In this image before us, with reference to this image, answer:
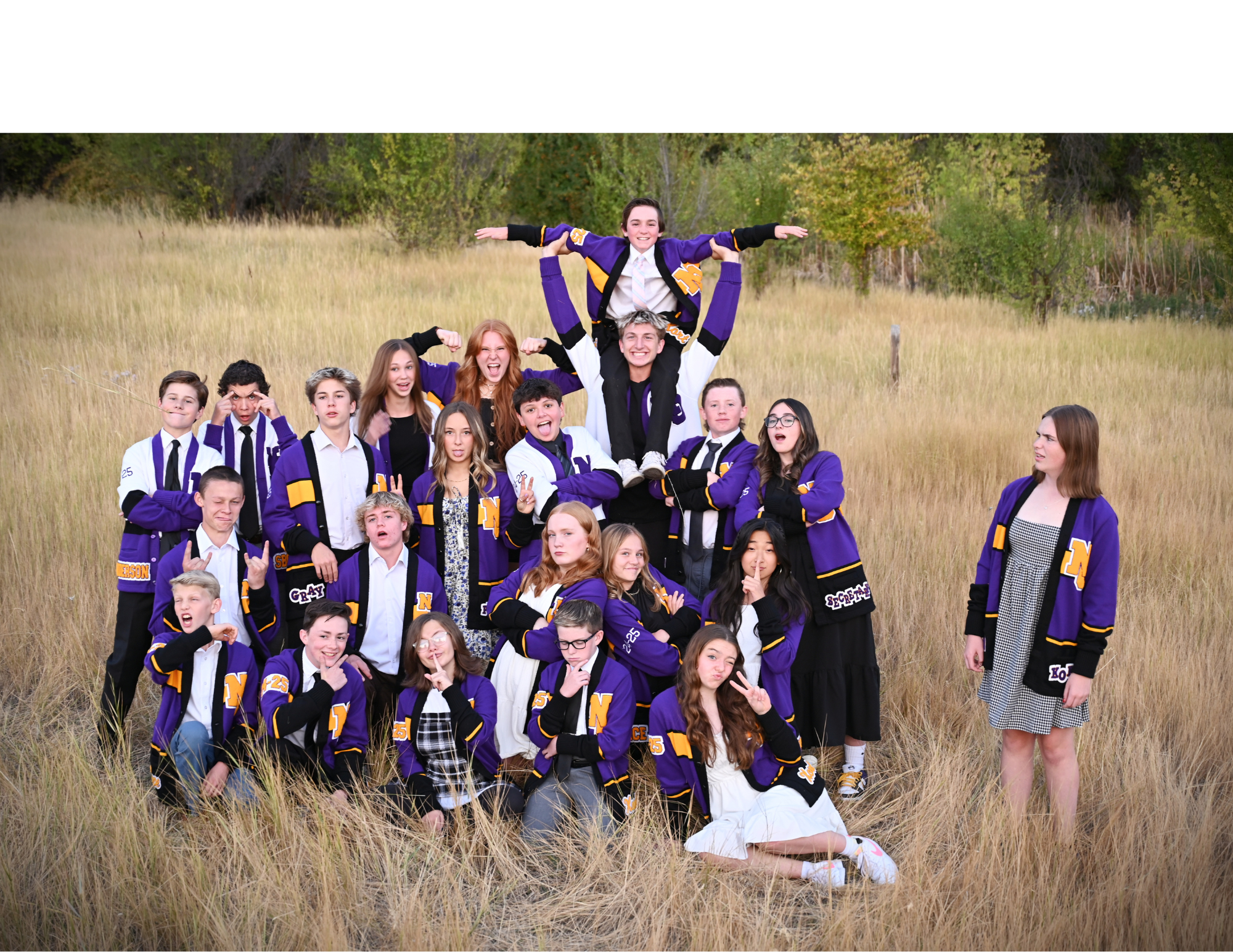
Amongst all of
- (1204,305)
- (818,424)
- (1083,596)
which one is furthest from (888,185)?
(1083,596)

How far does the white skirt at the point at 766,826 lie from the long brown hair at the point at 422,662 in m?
→ 1.28

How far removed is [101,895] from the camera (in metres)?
3.81

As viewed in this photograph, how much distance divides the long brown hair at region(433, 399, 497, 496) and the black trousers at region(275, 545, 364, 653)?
22.8 inches

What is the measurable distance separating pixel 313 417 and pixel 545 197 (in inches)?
837

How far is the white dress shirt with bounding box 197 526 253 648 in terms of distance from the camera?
4.63 metres

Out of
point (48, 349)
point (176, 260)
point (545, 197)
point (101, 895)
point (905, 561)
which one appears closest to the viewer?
point (101, 895)

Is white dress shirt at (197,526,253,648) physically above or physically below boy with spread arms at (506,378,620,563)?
below

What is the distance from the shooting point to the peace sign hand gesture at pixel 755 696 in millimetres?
3982

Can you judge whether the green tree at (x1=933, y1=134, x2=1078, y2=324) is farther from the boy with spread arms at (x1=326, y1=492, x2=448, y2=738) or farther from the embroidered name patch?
the boy with spread arms at (x1=326, y1=492, x2=448, y2=738)

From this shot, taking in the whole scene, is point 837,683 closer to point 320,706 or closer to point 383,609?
point 383,609

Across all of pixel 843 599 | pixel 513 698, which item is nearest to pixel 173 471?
pixel 513 698

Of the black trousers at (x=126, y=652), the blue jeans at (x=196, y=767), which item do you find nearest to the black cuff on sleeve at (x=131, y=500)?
the black trousers at (x=126, y=652)

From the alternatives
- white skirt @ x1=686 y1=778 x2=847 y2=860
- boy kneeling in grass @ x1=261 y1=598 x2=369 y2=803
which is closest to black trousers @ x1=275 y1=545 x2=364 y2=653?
boy kneeling in grass @ x1=261 y1=598 x2=369 y2=803

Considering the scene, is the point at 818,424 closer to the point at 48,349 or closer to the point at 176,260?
the point at 48,349
